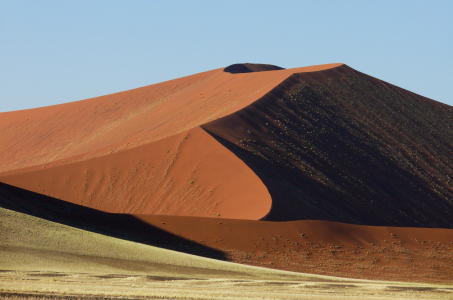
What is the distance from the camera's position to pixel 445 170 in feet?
224

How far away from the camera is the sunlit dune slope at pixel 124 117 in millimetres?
65188

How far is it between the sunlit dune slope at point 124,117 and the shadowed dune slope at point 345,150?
410 centimetres

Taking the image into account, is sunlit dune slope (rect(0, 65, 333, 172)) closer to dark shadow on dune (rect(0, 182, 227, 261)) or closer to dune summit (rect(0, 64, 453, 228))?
dune summit (rect(0, 64, 453, 228))

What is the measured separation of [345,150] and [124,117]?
31907 millimetres

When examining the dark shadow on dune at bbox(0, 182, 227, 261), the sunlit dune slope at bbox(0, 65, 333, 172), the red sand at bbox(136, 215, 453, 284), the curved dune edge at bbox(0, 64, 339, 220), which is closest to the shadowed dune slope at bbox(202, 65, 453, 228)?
the curved dune edge at bbox(0, 64, 339, 220)

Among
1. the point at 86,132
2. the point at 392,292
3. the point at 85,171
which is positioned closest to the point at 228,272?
the point at 392,292

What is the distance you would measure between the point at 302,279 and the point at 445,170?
146ft

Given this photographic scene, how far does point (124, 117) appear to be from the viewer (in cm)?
8175

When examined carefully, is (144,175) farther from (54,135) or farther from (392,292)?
(54,135)

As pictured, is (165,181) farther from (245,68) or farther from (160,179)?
(245,68)

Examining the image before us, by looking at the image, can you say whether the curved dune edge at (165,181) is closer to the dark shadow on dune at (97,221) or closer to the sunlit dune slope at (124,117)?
the sunlit dune slope at (124,117)

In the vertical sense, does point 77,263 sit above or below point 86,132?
below

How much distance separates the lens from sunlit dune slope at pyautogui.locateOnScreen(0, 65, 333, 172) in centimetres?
6519

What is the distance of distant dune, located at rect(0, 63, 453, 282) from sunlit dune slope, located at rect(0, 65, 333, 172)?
0.31 meters
